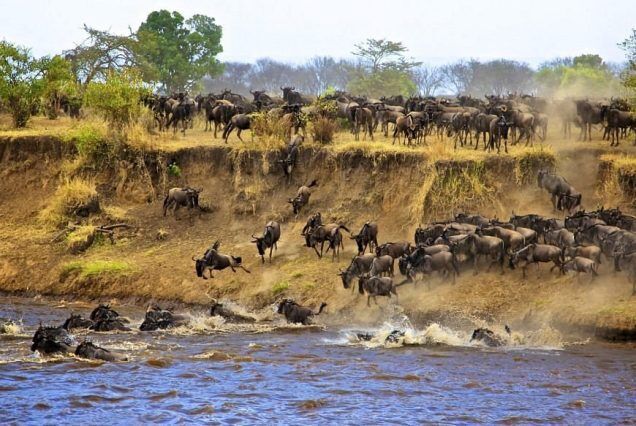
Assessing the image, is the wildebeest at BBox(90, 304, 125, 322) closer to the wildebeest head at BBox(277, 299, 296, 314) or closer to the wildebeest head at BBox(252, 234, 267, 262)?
the wildebeest head at BBox(277, 299, 296, 314)

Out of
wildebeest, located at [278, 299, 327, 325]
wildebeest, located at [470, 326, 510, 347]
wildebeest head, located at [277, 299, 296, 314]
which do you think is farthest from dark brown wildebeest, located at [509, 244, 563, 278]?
wildebeest head, located at [277, 299, 296, 314]

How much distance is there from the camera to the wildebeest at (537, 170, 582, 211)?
23.6 metres

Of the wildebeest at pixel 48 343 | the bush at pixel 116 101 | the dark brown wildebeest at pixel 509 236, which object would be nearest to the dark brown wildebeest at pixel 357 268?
the dark brown wildebeest at pixel 509 236

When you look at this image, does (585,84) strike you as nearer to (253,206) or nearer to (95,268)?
(253,206)

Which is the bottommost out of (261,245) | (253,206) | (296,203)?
(261,245)

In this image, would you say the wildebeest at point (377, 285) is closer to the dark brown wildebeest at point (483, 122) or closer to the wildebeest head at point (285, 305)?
the wildebeest head at point (285, 305)

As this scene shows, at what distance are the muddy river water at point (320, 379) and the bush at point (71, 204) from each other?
7.73 m

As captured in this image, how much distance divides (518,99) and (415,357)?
55.4ft

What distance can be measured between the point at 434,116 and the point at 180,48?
97.2ft

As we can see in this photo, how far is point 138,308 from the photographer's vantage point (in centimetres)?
2345

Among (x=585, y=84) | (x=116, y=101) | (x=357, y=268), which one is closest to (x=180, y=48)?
(x=585, y=84)

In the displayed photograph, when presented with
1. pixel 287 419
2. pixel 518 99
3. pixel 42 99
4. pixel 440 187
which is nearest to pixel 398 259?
pixel 440 187

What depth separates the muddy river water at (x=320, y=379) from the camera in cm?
1425

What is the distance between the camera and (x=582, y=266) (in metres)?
19.9
